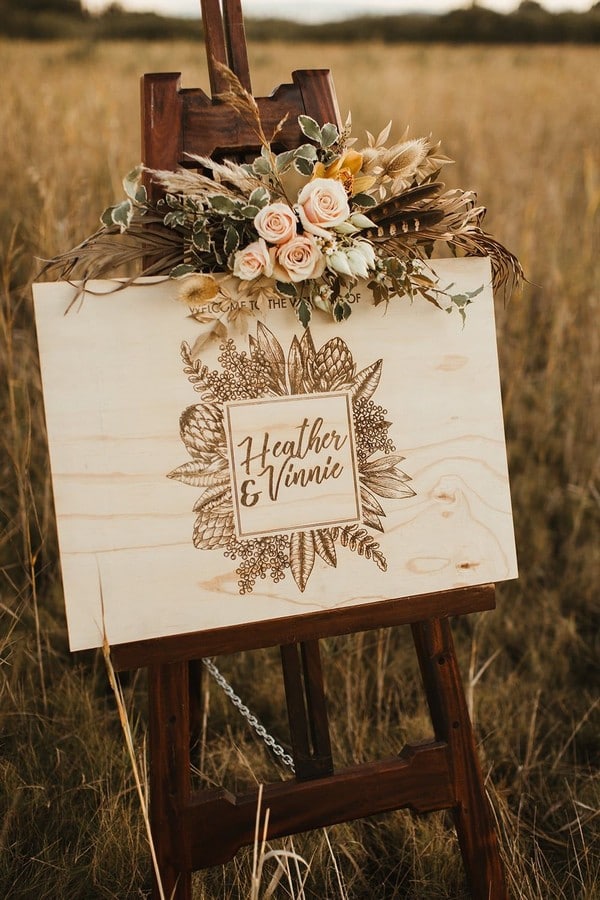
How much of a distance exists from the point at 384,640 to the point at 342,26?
4431 mm

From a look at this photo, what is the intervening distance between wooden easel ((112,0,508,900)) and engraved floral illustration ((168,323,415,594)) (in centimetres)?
9

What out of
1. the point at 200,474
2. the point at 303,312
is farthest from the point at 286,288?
the point at 200,474

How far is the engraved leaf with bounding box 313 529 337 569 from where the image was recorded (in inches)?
41.0

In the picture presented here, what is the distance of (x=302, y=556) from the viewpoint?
3.40 ft

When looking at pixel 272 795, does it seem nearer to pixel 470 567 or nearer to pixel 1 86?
pixel 470 567

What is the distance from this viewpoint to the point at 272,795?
107cm

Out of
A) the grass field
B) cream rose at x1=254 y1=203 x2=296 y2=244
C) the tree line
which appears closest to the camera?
cream rose at x1=254 y1=203 x2=296 y2=244

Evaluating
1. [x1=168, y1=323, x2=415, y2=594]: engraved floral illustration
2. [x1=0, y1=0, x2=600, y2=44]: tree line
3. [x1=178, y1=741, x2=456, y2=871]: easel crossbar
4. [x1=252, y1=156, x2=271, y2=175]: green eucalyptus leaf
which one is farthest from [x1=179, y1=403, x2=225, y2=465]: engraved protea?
[x1=0, y1=0, x2=600, y2=44]: tree line

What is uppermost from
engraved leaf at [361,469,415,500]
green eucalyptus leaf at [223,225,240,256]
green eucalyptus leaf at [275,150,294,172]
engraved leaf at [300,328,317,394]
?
green eucalyptus leaf at [275,150,294,172]

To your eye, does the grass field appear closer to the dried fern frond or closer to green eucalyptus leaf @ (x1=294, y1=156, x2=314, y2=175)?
the dried fern frond

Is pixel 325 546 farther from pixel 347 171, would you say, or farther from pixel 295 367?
pixel 347 171

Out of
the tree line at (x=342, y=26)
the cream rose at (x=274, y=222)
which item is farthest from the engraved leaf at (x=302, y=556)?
the tree line at (x=342, y=26)

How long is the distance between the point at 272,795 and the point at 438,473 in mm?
502

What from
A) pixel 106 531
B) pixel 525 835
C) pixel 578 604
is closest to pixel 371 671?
pixel 525 835
